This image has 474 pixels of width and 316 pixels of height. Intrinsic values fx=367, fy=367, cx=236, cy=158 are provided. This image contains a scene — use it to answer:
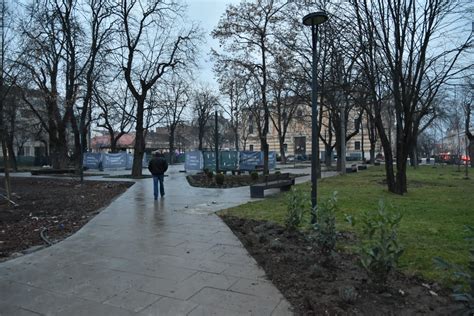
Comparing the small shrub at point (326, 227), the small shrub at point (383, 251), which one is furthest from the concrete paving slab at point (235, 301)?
the small shrub at point (326, 227)

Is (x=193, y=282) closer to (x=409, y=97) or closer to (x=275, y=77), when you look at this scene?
(x=409, y=97)

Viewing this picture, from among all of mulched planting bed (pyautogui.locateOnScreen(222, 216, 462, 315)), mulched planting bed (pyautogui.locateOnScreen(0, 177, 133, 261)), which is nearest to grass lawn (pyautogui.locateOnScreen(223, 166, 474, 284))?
mulched planting bed (pyautogui.locateOnScreen(222, 216, 462, 315))

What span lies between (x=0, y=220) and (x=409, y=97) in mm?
13162

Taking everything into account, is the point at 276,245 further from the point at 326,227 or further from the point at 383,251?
the point at 383,251

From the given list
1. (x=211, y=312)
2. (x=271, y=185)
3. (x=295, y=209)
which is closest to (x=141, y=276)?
(x=211, y=312)

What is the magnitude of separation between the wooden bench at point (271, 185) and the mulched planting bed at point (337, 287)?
6992 millimetres

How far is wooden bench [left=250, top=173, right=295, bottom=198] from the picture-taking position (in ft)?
42.8

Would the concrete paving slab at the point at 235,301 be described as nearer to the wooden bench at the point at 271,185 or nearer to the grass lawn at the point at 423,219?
the grass lawn at the point at 423,219

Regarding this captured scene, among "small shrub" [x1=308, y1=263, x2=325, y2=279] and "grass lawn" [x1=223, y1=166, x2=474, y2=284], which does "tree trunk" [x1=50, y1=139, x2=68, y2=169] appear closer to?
"grass lawn" [x1=223, y1=166, x2=474, y2=284]

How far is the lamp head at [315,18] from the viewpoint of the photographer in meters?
6.88

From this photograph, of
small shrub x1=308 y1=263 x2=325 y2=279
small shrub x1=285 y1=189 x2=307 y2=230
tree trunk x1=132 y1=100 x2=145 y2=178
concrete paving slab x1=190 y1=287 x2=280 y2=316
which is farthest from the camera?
tree trunk x1=132 y1=100 x2=145 y2=178

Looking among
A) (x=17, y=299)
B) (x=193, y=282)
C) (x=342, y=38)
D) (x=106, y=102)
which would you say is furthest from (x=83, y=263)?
(x=106, y=102)

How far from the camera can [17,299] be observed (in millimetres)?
4102

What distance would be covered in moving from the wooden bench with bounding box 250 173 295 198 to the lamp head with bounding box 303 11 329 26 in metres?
6.93
